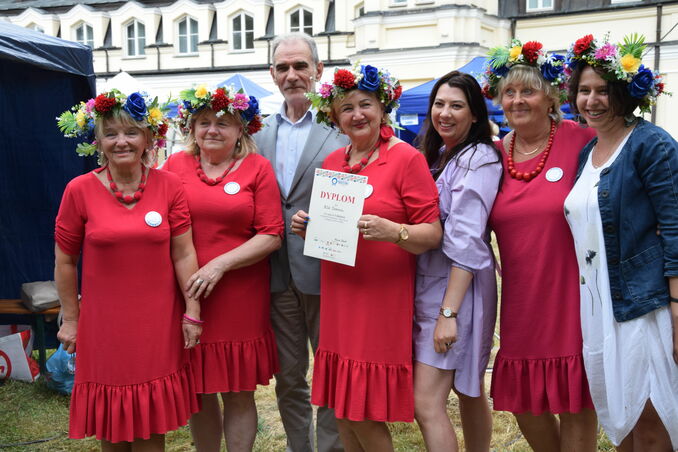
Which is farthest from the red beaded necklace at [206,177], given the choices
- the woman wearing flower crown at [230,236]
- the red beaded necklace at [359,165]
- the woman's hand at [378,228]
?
the woman's hand at [378,228]

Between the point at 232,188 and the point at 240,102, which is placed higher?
the point at 240,102

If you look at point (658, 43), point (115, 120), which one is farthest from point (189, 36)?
point (115, 120)

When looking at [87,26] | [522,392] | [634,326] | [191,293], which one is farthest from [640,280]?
[87,26]

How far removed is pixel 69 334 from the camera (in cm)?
316

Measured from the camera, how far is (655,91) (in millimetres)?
2842

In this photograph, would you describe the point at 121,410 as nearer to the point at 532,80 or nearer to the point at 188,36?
the point at 532,80

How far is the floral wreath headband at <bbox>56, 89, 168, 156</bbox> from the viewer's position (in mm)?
3059

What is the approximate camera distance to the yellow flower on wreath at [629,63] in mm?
2717

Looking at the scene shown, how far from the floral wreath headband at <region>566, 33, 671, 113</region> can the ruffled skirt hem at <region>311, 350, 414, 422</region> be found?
62.2 inches

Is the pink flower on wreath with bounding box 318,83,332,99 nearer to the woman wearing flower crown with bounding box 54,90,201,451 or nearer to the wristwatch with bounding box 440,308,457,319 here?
the woman wearing flower crown with bounding box 54,90,201,451

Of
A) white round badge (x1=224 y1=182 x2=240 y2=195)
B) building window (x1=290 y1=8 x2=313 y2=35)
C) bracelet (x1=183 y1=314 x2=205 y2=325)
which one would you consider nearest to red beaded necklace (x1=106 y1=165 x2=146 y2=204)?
white round badge (x1=224 y1=182 x2=240 y2=195)

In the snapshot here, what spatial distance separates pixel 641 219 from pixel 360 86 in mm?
1352

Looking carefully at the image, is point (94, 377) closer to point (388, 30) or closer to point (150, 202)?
point (150, 202)

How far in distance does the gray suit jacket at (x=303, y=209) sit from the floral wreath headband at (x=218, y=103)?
38 centimetres
